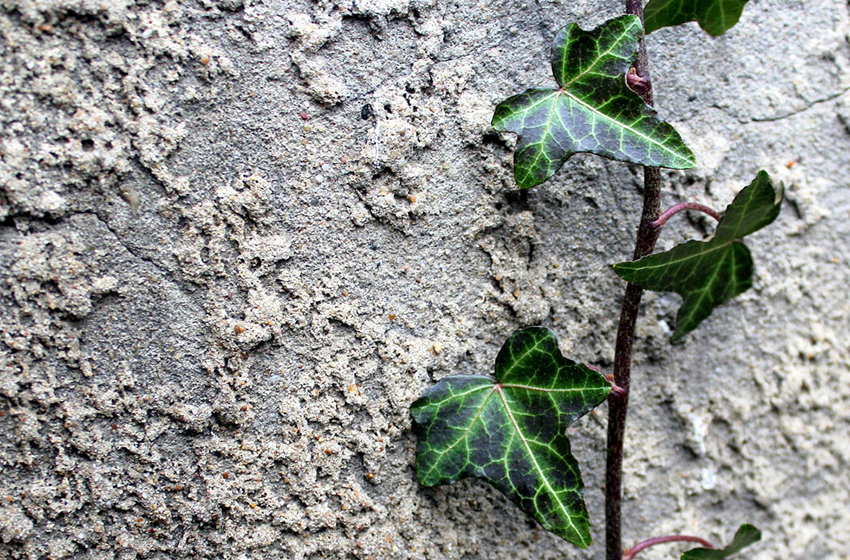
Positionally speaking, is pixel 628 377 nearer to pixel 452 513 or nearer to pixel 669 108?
pixel 452 513

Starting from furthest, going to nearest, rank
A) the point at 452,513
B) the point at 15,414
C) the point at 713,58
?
1. the point at 713,58
2. the point at 452,513
3. the point at 15,414

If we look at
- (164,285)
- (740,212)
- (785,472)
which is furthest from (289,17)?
(785,472)

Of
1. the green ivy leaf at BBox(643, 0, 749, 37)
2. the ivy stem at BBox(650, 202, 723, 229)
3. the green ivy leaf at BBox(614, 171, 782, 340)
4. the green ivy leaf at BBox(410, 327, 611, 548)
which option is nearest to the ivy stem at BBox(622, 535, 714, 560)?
the green ivy leaf at BBox(410, 327, 611, 548)

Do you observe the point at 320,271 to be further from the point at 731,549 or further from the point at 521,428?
the point at 731,549

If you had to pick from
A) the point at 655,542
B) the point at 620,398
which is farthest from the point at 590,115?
the point at 655,542

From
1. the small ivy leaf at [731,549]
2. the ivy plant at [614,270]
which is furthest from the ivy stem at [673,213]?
the small ivy leaf at [731,549]

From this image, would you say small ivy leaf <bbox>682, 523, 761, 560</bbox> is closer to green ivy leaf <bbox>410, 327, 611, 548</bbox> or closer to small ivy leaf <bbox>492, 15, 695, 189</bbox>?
green ivy leaf <bbox>410, 327, 611, 548</bbox>
